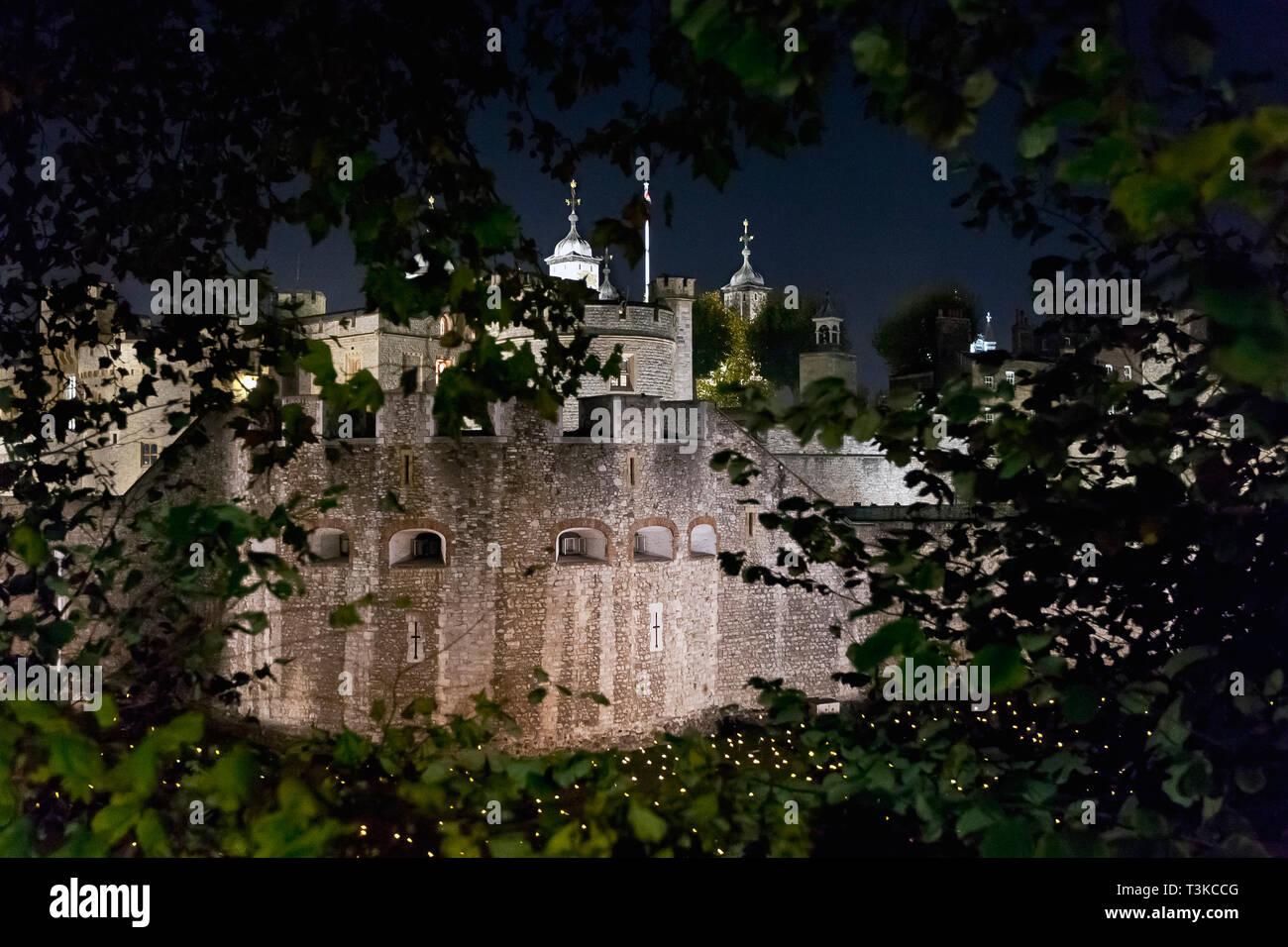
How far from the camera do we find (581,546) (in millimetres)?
16812

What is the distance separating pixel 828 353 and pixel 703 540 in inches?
564

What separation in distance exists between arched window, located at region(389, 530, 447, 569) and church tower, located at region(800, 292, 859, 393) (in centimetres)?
1134

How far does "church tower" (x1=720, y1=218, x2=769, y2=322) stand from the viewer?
170 ft

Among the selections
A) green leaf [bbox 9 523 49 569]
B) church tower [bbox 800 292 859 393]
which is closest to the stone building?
church tower [bbox 800 292 859 393]

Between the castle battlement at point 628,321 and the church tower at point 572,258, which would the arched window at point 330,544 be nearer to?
the castle battlement at point 628,321

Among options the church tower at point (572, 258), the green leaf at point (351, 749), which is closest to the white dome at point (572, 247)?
the church tower at point (572, 258)

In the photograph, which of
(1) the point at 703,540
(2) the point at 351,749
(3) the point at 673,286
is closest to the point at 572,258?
(3) the point at 673,286

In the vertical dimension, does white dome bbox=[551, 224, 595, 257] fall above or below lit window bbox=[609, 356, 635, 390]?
above

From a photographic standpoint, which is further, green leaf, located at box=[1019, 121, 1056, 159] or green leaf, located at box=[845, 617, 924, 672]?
green leaf, located at box=[1019, 121, 1056, 159]

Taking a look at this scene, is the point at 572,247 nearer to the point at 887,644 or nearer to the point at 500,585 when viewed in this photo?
the point at 500,585

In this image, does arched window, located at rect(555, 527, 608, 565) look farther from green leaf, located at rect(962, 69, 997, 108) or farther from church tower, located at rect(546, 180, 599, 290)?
church tower, located at rect(546, 180, 599, 290)

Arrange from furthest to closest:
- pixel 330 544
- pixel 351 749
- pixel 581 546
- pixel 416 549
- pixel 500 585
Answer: pixel 581 546, pixel 330 544, pixel 416 549, pixel 500 585, pixel 351 749

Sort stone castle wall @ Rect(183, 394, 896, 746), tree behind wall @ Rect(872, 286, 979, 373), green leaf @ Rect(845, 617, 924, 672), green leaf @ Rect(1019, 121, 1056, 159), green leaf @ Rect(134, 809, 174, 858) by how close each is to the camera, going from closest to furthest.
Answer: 1. green leaf @ Rect(845, 617, 924, 672)
2. green leaf @ Rect(1019, 121, 1056, 159)
3. green leaf @ Rect(134, 809, 174, 858)
4. stone castle wall @ Rect(183, 394, 896, 746)
5. tree behind wall @ Rect(872, 286, 979, 373)
